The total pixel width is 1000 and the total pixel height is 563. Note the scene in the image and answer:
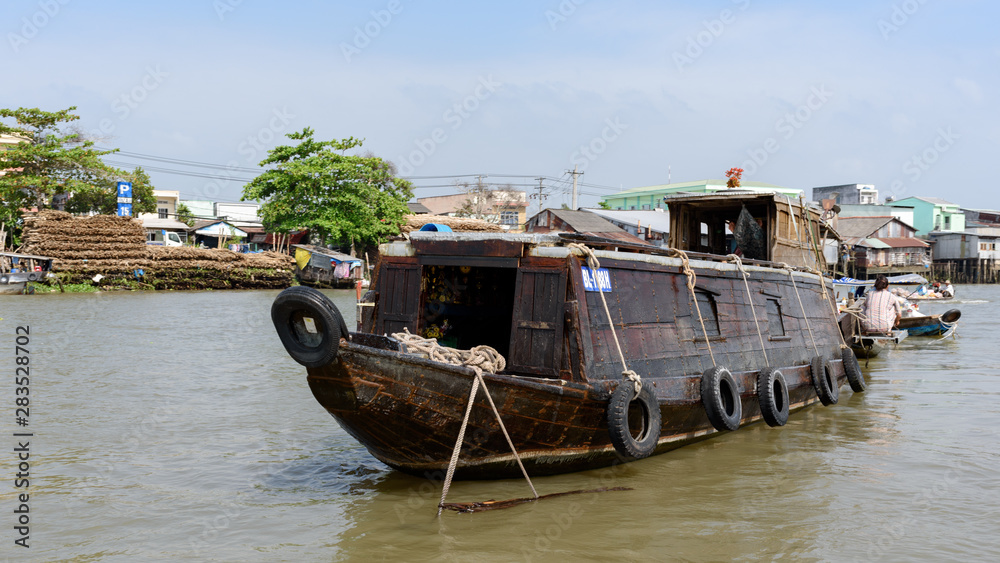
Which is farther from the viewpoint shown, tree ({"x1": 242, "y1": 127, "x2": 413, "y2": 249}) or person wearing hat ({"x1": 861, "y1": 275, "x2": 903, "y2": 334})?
tree ({"x1": 242, "y1": 127, "x2": 413, "y2": 249})

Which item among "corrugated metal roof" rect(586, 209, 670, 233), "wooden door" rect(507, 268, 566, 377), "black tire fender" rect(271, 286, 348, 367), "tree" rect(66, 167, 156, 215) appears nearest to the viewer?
"black tire fender" rect(271, 286, 348, 367)

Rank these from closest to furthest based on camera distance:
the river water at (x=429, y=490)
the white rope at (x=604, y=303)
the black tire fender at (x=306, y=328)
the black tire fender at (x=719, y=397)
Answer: the black tire fender at (x=306, y=328), the river water at (x=429, y=490), the white rope at (x=604, y=303), the black tire fender at (x=719, y=397)

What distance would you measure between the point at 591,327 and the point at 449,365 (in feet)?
4.44

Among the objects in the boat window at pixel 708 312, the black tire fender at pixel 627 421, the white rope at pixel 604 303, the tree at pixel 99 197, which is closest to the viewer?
the black tire fender at pixel 627 421

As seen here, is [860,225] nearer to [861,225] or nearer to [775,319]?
[861,225]

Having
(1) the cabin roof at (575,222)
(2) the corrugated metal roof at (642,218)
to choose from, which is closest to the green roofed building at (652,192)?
(2) the corrugated metal roof at (642,218)

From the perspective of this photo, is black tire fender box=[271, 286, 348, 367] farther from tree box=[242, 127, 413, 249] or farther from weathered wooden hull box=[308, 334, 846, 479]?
tree box=[242, 127, 413, 249]

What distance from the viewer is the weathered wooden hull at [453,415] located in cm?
512

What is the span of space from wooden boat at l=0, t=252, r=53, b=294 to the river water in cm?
1938

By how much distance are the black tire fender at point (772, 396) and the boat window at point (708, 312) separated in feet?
2.26

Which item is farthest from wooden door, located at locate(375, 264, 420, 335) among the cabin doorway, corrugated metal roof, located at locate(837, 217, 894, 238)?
corrugated metal roof, located at locate(837, 217, 894, 238)

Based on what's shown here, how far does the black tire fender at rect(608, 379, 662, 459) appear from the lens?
5727 millimetres

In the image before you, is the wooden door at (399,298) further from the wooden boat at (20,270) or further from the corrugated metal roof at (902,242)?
the corrugated metal roof at (902,242)

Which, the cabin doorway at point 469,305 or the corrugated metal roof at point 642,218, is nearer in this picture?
the cabin doorway at point 469,305
